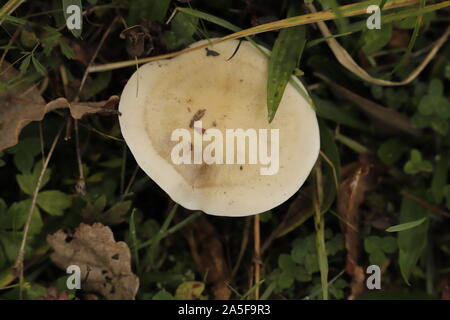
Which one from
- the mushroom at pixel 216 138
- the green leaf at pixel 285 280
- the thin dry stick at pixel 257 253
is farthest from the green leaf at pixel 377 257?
the mushroom at pixel 216 138

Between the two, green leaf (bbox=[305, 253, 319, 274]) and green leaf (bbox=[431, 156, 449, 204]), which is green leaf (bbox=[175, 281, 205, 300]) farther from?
green leaf (bbox=[431, 156, 449, 204])

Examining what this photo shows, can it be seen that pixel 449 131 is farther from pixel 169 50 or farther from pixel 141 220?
pixel 141 220

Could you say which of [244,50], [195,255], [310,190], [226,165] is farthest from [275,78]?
[195,255]

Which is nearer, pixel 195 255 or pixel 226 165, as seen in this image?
pixel 226 165

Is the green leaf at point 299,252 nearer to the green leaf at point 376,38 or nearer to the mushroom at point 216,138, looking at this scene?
the mushroom at point 216,138

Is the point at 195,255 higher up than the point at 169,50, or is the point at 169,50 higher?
the point at 169,50

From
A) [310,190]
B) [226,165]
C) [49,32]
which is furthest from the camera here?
[310,190]
